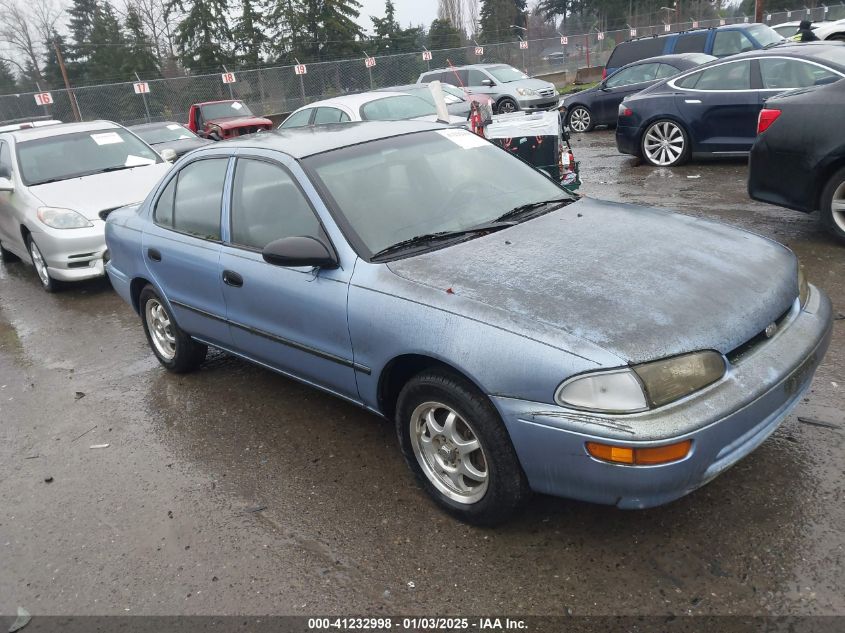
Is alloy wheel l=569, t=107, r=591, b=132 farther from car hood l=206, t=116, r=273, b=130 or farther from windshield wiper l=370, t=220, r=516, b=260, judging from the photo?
windshield wiper l=370, t=220, r=516, b=260

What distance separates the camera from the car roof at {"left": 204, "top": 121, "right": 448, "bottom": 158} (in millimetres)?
3871

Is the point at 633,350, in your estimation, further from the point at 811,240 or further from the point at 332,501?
the point at 811,240

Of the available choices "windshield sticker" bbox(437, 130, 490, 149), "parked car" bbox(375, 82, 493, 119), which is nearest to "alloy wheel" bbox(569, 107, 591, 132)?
"parked car" bbox(375, 82, 493, 119)

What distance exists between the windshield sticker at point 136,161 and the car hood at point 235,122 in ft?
29.0

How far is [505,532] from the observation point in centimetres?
299

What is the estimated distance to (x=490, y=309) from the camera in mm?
2744

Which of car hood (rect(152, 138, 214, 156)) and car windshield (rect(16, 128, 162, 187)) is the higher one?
car windshield (rect(16, 128, 162, 187))

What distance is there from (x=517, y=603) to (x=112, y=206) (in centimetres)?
653

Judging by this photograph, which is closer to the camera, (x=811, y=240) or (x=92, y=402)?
(x=92, y=402)

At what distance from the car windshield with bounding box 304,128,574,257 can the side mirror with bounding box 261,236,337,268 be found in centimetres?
17

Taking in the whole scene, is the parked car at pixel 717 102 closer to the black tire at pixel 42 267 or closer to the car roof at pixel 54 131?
the car roof at pixel 54 131

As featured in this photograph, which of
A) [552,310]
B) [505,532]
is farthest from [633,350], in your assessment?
[505,532]

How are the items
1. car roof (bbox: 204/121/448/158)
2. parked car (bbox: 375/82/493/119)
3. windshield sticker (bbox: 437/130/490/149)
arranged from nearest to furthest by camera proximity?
1. car roof (bbox: 204/121/448/158)
2. windshield sticker (bbox: 437/130/490/149)
3. parked car (bbox: 375/82/493/119)

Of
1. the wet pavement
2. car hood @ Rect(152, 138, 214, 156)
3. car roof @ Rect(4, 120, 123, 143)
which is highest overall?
car roof @ Rect(4, 120, 123, 143)
